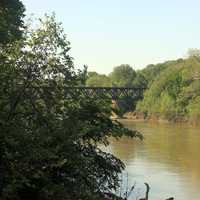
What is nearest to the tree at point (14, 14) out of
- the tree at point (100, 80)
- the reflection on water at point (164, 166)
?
the reflection on water at point (164, 166)

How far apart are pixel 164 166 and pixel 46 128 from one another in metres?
22.2

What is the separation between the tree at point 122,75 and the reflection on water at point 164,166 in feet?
332

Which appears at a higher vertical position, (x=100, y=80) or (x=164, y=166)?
(x=100, y=80)

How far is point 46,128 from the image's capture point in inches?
311

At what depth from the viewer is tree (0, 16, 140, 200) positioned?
734 cm

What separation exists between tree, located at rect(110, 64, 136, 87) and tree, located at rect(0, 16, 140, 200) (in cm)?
13553

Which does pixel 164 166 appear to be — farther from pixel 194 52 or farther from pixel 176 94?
pixel 176 94

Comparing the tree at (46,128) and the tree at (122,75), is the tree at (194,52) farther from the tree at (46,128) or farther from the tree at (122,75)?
Result: the tree at (46,128)

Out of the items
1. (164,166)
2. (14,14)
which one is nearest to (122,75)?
(164,166)

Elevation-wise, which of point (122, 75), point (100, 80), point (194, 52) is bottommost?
point (100, 80)

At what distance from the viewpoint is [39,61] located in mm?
8242

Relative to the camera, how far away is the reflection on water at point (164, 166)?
72.3ft

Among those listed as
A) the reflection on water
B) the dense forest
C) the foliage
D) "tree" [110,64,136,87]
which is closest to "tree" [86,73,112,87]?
"tree" [110,64,136,87]

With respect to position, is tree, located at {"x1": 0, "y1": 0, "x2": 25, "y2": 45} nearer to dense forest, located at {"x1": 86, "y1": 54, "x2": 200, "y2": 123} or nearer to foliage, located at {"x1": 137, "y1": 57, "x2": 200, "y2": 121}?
dense forest, located at {"x1": 86, "y1": 54, "x2": 200, "y2": 123}
